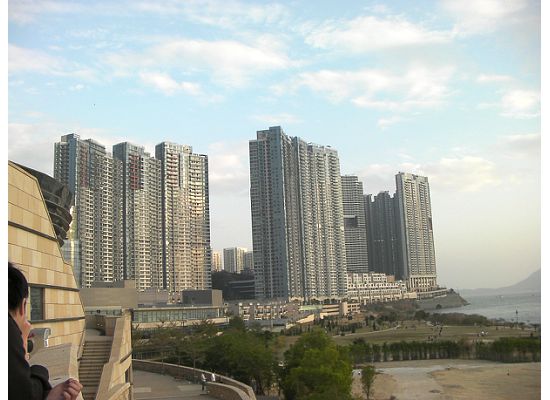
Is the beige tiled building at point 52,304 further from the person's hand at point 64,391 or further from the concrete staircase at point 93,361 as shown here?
the person's hand at point 64,391

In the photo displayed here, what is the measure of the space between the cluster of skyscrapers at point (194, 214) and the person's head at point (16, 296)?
77.2 feet

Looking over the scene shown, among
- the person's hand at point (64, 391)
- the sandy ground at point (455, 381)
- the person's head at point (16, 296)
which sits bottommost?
the sandy ground at point (455, 381)

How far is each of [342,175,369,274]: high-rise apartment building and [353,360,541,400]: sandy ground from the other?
23.2 meters

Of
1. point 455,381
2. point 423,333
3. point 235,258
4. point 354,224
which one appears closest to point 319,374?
point 455,381

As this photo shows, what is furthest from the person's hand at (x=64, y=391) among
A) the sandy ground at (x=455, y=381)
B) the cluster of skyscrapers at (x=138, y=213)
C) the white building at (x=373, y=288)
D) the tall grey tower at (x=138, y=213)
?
the white building at (x=373, y=288)

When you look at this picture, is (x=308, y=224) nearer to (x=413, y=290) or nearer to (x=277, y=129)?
(x=277, y=129)

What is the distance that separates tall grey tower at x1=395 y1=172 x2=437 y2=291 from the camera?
134 ft

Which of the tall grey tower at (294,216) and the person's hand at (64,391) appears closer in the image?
the person's hand at (64,391)

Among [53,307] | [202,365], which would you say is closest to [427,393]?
[202,365]

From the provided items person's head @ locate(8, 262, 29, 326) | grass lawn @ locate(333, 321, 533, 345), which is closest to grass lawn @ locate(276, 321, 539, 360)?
grass lawn @ locate(333, 321, 533, 345)

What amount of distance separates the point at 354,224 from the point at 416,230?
5180 millimetres

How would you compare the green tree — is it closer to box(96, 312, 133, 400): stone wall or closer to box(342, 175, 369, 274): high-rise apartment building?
box(96, 312, 133, 400): stone wall

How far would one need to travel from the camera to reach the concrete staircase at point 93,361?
16.9 feet
